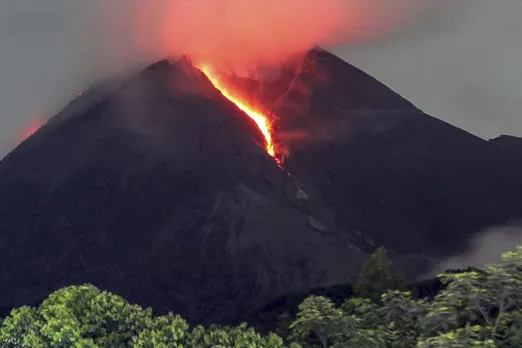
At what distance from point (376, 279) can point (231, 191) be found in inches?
525

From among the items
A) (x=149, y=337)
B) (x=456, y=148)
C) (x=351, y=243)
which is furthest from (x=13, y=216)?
(x=149, y=337)

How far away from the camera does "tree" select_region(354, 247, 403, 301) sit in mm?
16969

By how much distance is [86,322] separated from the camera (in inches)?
316

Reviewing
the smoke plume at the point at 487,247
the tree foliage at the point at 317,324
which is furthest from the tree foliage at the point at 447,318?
the smoke plume at the point at 487,247

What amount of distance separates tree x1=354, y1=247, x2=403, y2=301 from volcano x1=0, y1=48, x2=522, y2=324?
7.05m

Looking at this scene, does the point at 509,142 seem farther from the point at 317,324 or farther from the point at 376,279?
the point at 317,324

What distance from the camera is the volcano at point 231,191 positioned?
26359 mm

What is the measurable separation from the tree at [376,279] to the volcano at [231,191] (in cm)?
705

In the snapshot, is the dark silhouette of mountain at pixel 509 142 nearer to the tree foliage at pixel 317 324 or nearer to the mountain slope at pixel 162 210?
the mountain slope at pixel 162 210

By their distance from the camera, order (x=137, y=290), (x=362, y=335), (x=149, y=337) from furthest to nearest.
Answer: (x=137, y=290) < (x=362, y=335) < (x=149, y=337)

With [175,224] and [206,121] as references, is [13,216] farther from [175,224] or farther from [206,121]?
[206,121]

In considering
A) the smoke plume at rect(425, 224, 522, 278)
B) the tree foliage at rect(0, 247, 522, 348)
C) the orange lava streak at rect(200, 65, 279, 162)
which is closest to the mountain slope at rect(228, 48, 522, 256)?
the smoke plume at rect(425, 224, 522, 278)

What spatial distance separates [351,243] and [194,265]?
291 inches

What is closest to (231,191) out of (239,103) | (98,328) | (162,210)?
(162,210)
